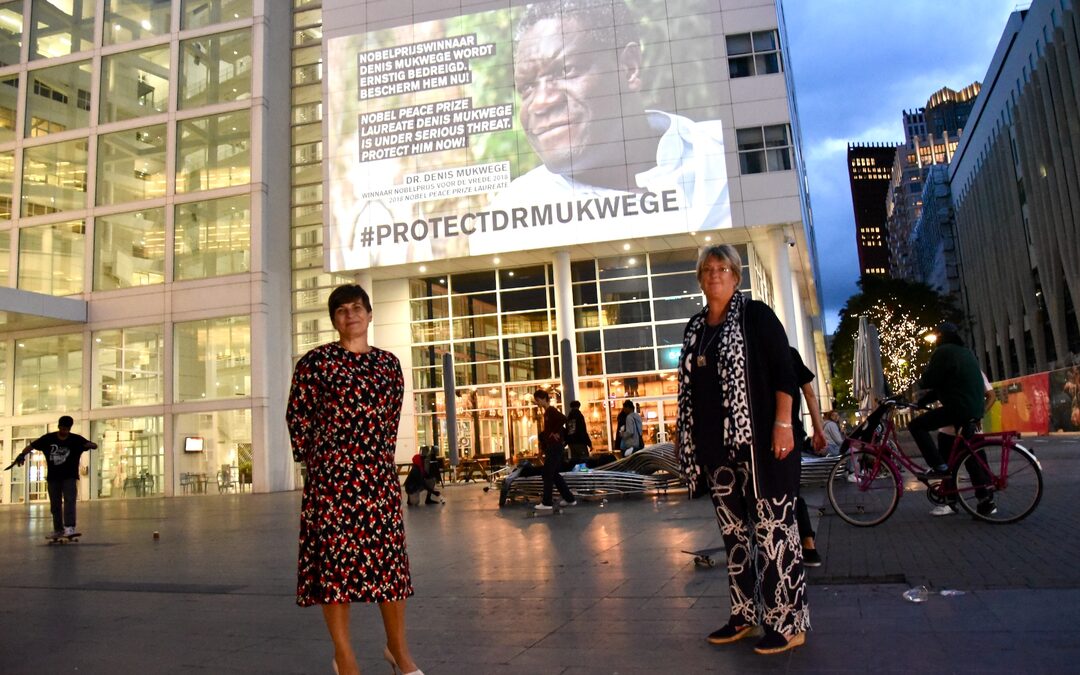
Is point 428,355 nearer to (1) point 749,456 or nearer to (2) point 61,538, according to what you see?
(2) point 61,538

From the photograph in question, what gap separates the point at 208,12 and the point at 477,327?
16874 mm

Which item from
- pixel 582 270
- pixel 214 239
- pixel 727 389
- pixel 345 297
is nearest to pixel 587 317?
pixel 582 270

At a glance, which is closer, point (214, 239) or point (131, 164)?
point (214, 239)

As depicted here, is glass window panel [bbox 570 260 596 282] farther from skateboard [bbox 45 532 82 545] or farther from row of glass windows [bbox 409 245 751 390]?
skateboard [bbox 45 532 82 545]

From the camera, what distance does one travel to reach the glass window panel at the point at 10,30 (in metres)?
34.6

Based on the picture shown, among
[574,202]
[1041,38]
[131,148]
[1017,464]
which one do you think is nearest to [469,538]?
[1017,464]

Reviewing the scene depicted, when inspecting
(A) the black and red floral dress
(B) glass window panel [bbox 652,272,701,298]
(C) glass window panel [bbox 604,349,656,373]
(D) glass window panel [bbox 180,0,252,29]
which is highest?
(D) glass window panel [bbox 180,0,252,29]

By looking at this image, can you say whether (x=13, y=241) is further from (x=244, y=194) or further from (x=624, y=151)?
(x=624, y=151)

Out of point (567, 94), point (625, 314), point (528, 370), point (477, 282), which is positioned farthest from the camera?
point (477, 282)

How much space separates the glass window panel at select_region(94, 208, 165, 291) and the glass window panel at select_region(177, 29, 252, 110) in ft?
15.9

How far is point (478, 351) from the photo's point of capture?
30281 millimetres

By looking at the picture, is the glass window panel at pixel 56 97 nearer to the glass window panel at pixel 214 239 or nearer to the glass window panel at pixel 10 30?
the glass window panel at pixel 10 30

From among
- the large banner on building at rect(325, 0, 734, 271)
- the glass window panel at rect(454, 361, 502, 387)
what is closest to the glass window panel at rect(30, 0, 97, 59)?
the large banner on building at rect(325, 0, 734, 271)

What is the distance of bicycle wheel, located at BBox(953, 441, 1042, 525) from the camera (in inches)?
279
